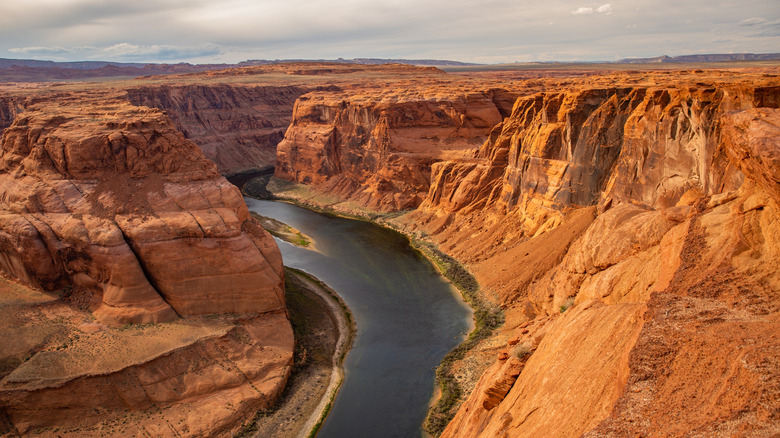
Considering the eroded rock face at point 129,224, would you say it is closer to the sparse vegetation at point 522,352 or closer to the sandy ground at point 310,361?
the sandy ground at point 310,361

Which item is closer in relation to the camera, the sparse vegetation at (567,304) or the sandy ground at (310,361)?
the sparse vegetation at (567,304)

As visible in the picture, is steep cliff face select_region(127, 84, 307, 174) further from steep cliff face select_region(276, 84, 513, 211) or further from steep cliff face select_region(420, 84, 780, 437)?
steep cliff face select_region(420, 84, 780, 437)

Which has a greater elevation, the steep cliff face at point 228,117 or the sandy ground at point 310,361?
the steep cliff face at point 228,117

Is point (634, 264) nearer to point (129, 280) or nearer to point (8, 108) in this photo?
point (129, 280)

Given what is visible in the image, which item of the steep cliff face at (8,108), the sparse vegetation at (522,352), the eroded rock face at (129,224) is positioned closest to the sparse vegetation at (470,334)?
the sparse vegetation at (522,352)

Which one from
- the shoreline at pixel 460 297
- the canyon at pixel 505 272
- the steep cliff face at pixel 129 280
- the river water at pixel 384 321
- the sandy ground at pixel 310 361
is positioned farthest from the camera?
the river water at pixel 384 321

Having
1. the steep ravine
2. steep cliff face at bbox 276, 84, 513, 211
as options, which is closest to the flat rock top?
the steep ravine

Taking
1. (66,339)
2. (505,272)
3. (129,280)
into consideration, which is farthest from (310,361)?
(505,272)
